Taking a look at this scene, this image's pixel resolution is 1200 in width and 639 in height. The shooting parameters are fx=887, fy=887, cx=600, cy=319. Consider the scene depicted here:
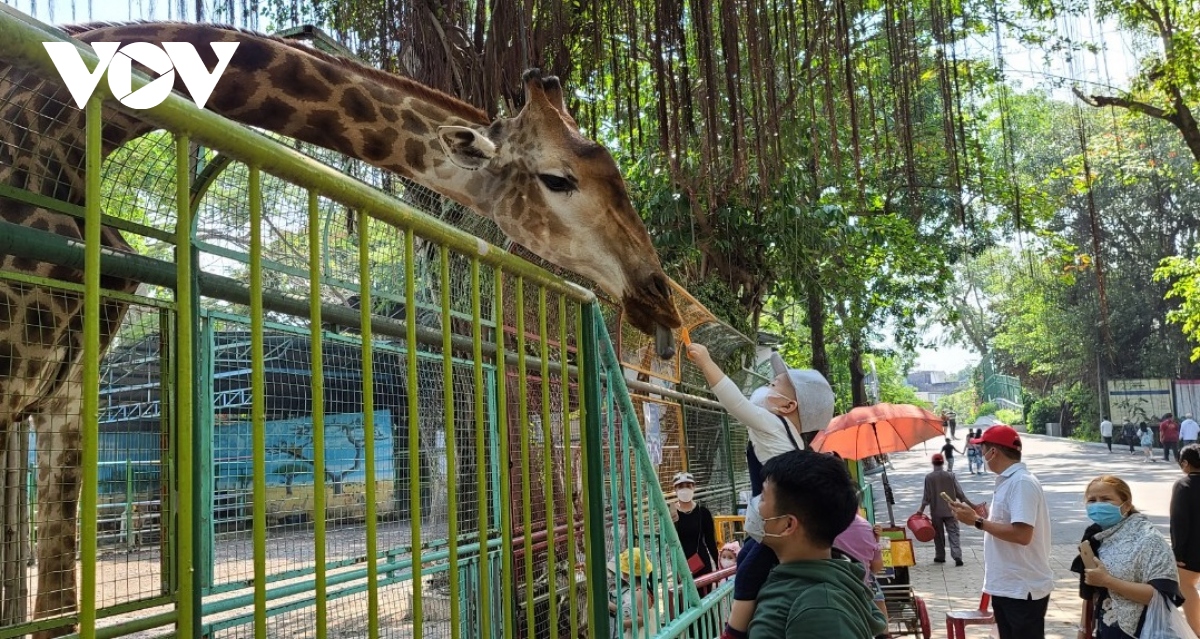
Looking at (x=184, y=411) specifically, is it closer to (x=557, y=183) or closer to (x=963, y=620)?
(x=557, y=183)

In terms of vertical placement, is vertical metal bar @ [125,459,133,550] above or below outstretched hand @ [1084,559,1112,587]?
above

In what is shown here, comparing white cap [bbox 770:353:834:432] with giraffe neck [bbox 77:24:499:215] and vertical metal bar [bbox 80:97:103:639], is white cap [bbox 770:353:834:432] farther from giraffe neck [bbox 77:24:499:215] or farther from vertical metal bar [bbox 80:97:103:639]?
vertical metal bar [bbox 80:97:103:639]

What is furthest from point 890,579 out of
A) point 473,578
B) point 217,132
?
point 217,132

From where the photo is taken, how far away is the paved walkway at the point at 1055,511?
9078mm


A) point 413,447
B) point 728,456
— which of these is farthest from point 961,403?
point 413,447

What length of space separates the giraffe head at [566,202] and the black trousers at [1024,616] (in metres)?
2.63

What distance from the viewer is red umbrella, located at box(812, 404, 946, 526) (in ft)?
31.0

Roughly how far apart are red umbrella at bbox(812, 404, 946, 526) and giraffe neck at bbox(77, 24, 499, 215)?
20.2 feet

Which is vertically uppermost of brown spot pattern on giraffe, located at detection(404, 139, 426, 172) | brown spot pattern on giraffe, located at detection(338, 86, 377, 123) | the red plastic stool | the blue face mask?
brown spot pattern on giraffe, located at detection(338, 86, 377, 123)

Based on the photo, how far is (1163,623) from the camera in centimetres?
470

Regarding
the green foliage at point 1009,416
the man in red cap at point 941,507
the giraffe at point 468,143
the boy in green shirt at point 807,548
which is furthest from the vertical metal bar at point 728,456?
the green foliage at point 1009,416

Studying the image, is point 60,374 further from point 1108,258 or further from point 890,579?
point 1108,258

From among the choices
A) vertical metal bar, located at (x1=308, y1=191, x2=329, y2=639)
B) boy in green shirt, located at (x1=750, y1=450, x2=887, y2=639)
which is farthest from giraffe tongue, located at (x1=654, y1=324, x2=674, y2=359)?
vertical metal bar, located at (x1=308, y1=191, x2=329, y2=639)

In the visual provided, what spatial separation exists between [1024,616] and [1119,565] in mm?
583
